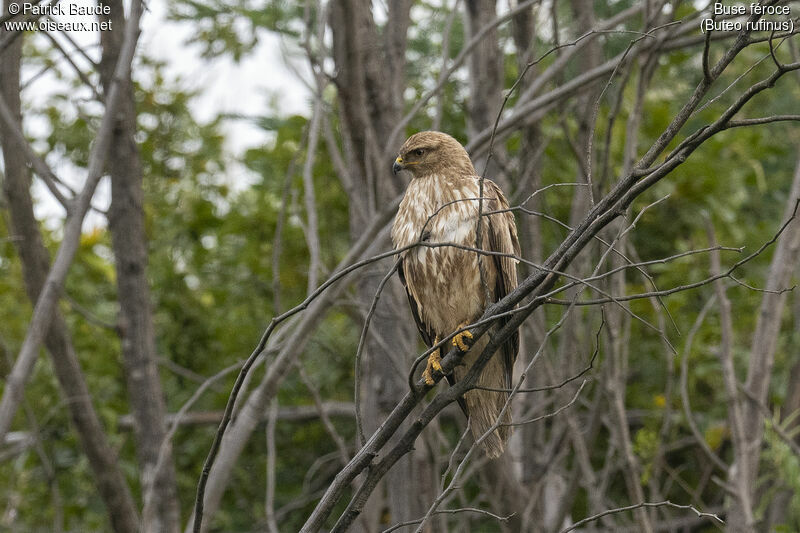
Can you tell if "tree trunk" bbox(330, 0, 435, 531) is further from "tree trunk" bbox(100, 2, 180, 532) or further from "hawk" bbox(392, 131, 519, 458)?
"tree trunk" bbox(100, 2, 180, 532)

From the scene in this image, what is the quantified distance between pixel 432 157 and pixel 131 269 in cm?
164

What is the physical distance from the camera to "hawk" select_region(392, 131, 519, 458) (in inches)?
122

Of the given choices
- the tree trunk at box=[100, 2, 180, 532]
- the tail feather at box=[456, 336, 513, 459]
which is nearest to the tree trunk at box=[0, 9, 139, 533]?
the tree trunk at box=[100, 2, 180, 532]

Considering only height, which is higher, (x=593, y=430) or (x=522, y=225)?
(x=522, y=225)

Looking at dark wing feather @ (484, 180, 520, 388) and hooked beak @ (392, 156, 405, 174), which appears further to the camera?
hooked beak @ (392, 156, 405, 174)

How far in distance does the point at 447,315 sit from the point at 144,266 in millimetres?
1721

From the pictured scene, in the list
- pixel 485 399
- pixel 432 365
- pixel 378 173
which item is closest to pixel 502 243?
pixel 432 365

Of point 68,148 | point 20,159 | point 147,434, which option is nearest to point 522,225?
point 147,434

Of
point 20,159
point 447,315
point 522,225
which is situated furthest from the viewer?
point 522,225

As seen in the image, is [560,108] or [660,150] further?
[560,108]

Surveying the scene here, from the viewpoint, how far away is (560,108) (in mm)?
4070

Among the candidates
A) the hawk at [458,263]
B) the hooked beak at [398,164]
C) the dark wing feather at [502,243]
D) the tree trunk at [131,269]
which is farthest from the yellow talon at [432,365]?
the tree trunk at [131,269]

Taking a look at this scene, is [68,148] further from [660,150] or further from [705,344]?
A: [660,150]

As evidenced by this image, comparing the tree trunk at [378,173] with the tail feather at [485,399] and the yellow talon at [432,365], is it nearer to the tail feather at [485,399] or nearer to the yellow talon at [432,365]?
the tail feather at [485,399]
